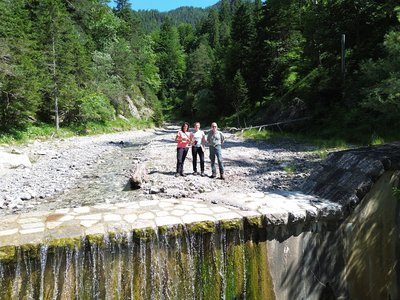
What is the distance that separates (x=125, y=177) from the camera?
14672mm

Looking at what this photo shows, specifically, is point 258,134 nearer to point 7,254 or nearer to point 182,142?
point 182,142

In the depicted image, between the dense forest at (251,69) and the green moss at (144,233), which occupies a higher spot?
the dense forest at (251,69)

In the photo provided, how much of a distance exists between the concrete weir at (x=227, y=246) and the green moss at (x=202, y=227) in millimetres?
14

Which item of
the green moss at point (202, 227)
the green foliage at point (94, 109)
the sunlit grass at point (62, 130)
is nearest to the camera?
the green moss at point (202, 227)

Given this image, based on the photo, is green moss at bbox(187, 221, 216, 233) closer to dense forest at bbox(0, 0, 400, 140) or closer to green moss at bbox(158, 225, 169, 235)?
green moss at bbox(158, 225, 169, 235)

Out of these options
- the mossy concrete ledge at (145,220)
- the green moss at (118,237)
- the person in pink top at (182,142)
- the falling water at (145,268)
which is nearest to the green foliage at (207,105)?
the person in pink top at (182,142)

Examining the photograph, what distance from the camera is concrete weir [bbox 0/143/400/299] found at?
13.5 feet

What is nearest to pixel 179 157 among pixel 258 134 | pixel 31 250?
pixel 31 250

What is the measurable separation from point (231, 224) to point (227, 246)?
13.5 inches

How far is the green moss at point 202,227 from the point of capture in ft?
14.9

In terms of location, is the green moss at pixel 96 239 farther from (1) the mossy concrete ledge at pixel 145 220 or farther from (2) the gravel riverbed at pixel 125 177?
(2) the gravel riverbed at pixel 125 177

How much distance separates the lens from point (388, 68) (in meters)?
13.1

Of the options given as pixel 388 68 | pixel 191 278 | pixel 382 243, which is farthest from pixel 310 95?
pixel 191 278

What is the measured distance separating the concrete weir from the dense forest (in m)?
8.34
